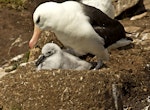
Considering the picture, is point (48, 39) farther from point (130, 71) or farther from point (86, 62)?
point (130, 71)

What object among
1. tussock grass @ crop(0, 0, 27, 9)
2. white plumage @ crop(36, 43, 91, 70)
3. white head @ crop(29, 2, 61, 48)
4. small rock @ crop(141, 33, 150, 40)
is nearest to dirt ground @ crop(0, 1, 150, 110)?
small rock @ crop(141, 33, 150, 40)

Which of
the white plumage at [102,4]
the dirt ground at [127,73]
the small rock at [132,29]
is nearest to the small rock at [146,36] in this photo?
the dirt ground at [127,73]

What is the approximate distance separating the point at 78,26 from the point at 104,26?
1.43 feet

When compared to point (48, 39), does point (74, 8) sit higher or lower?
higher

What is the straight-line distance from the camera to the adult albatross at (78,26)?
567 centimetres

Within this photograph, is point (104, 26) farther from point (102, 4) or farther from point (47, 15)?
point (102, 4)

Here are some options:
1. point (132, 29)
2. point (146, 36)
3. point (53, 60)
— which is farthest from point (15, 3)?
point (53, 60)

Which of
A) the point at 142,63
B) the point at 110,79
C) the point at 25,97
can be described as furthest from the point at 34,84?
the point at 142,63

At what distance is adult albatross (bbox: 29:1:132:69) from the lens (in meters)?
5.67

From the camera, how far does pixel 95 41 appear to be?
19.4 feet

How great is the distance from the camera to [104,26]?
6.11m

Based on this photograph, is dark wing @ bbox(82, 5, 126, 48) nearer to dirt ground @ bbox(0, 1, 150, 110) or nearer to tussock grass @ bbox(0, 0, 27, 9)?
dirt ground @ bbox(0, 1, 150, 110)

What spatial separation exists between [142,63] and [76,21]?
973 mm

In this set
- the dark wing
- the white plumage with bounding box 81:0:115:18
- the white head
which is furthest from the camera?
the white plumage with bounding box 81:0:115:18
